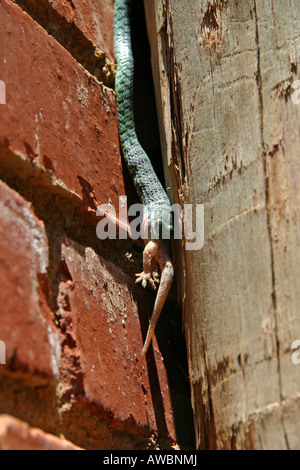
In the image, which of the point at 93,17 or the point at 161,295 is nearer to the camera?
the point at 161,295

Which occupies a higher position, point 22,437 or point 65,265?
point 65,265

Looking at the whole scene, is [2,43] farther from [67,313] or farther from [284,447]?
[284,447]

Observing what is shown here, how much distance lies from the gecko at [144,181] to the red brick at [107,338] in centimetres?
7

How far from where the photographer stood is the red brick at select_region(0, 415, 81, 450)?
31.2 inches

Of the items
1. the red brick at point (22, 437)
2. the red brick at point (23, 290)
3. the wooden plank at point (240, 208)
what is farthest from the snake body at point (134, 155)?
the red brick at point (22, 437)

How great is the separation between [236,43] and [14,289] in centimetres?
74

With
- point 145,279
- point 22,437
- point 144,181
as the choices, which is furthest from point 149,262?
point 22,437

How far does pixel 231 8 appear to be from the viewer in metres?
1.26

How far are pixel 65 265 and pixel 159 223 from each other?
38 centimetres

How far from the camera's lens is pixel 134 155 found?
151 centimetres

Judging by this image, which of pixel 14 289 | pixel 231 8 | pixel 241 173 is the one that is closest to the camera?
pixel 14 289

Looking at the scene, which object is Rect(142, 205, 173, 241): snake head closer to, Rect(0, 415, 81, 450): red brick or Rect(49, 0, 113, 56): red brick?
Rect(49, 0, 113, 56): red brick

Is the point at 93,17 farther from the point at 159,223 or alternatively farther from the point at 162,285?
the point at 162,285

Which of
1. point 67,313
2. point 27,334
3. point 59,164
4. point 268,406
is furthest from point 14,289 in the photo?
point 268,406
